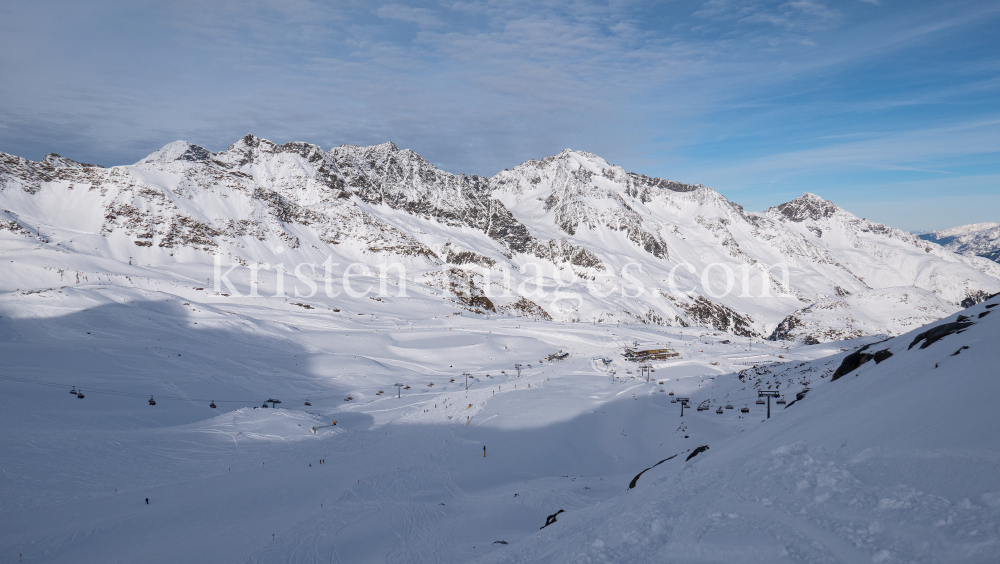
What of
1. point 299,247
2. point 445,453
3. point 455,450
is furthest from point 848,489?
point 299,247

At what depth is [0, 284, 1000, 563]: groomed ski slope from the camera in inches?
285

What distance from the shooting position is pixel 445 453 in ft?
87.9

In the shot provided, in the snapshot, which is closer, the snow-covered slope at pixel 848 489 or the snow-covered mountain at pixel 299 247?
the snow-covered slope at pixel 848 489

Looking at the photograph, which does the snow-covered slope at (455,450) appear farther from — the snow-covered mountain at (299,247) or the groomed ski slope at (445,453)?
the snow-covered mountain at (299,247)

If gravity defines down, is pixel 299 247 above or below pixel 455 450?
above

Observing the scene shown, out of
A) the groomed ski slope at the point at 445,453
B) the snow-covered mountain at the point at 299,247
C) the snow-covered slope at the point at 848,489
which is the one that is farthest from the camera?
the snow-covered mountain at the point at 299,247

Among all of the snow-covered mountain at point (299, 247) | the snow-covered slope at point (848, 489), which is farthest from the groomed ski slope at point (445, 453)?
the snow-covered mountain at point (299, 247)

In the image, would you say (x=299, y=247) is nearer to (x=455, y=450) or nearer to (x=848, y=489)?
(x=455, y=450)

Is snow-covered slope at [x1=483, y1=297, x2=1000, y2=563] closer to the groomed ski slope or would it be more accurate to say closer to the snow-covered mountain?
the groomed ski slope

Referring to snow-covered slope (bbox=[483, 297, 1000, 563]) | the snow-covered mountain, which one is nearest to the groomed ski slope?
snow-covered slope (bbox=[483, 297, 1000, 563])

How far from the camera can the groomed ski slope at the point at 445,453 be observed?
23.7ft

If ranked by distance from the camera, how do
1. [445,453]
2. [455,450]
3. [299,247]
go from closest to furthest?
[445,453]
[455,450]
[299,247]

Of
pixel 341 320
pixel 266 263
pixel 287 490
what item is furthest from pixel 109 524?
pixel 266 263

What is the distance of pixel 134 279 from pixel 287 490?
78867mm
